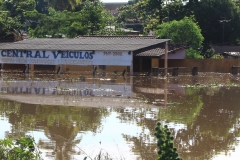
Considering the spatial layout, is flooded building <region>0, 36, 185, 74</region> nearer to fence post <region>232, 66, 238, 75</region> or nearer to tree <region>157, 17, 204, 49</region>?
tree <region>157, 17, 204, 49</region>

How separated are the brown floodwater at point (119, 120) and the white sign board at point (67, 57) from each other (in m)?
12.0

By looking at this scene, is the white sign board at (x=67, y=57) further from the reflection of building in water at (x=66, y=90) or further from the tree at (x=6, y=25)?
the reflection of building in water at (x=66, y=90)

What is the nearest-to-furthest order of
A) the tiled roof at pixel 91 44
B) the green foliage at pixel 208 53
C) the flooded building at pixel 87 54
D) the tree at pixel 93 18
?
the flooded building at pixel 87 54
the tiled roof at pixel 91 44
the green foliage at pixel 208 53
the tree at pixel 93 18

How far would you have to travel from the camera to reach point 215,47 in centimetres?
5491

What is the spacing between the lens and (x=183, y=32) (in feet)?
152

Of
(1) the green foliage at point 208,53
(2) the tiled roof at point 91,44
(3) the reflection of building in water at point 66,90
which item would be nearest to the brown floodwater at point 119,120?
(3) the reflection of building in water at point 66,90

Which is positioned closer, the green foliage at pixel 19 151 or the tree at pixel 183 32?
the green foliage at pixel 19 151

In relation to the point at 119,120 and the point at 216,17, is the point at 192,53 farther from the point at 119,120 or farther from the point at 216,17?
the point at 119,120

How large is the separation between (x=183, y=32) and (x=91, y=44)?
10698mm

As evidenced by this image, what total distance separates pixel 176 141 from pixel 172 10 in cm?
4378

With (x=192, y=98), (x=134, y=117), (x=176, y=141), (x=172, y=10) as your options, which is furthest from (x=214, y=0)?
(x=176, y=141)

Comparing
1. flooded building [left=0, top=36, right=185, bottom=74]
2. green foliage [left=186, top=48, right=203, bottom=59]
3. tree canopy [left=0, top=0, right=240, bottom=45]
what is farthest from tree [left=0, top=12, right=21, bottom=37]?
green foliage [left=186, top=48, right=203, bottom=59]

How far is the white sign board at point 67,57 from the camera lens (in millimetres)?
37812

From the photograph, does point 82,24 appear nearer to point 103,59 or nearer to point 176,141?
point 103,59
